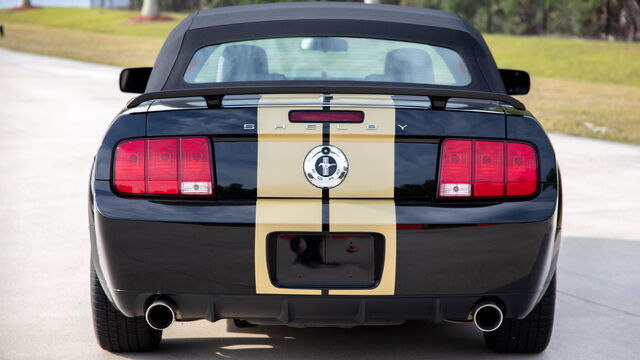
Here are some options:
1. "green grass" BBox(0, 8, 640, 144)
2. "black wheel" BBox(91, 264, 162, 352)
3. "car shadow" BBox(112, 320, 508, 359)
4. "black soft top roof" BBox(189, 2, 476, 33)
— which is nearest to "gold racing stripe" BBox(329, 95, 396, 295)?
"car shadow" BBox(112, 320, 508, 359)

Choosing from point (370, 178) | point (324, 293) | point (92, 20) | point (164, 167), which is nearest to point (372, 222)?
point (370, 178)

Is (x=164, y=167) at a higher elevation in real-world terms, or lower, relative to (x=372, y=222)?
higher

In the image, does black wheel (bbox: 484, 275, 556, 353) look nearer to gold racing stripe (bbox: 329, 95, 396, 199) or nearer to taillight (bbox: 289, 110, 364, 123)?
gold racing stripe (bbox: 329, 95, 396, 199)

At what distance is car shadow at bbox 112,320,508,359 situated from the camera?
4301 millimetres

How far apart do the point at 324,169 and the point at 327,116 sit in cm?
19

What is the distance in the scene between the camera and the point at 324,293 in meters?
3.67

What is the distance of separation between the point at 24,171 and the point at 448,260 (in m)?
6.87

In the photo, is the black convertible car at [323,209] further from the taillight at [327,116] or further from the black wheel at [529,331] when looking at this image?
the black wheel at [529,331]

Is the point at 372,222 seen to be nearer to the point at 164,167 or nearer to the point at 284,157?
the point at 284,157

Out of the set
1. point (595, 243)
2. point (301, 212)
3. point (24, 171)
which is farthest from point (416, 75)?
point (24, 171)

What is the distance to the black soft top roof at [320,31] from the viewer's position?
4.73 metres

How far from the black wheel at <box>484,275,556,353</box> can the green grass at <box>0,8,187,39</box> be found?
44.9 meters

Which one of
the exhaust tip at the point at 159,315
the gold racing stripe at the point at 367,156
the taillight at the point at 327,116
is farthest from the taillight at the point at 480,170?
the exhaust tip at the point at 159,315

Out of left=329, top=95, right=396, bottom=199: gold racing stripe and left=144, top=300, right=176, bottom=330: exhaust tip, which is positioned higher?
left=329, top=95, right=396, bottom=199: gold racing stripe
